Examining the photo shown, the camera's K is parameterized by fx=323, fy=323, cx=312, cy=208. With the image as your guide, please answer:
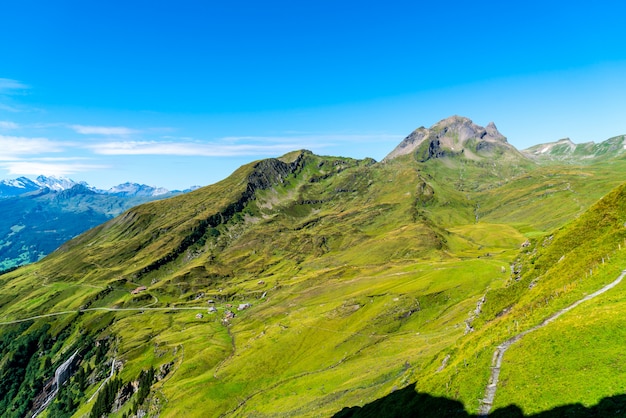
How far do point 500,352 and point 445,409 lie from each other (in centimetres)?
1232

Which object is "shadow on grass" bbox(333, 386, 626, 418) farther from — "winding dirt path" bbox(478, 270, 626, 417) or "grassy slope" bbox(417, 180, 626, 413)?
"winding dirt path" bbox(478, 270, 626, 417)

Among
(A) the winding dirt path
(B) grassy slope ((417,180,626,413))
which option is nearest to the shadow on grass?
(B) grassy slope ((417,180,626,413))

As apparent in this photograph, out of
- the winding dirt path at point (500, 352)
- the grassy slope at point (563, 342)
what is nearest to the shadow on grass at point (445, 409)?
the grassy slope at point (563, 342)

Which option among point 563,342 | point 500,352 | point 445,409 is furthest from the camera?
point 500,352

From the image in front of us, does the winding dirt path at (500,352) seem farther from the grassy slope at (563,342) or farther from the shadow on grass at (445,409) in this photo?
the shadow on grass at (445,409)

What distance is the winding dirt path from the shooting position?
39.5 m

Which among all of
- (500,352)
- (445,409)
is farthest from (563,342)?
(445,409)

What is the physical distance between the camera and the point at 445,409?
139 feet

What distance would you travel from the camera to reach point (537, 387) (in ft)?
122

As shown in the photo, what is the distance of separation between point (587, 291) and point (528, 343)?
16627mm

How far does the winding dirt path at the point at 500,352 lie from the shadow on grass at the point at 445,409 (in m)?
2.02

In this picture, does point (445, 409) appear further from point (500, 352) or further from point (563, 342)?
point (563, 342)

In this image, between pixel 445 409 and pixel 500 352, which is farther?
pixel 500 352

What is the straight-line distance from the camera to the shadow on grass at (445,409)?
97.7ft
